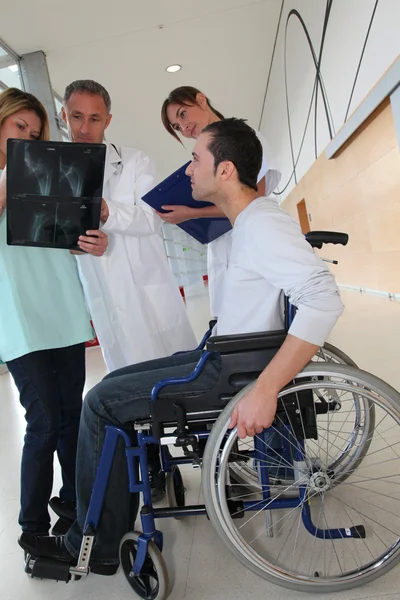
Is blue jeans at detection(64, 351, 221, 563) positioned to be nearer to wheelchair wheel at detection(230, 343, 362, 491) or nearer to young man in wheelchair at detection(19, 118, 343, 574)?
young man in wheelchair at detection(19, 118, 343, 574)

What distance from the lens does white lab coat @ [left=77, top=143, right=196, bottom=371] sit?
1742 mm

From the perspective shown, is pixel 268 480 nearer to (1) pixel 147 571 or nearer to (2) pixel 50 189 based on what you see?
(1) pixel 147 571

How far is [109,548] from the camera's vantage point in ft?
4.22

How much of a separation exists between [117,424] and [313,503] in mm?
781

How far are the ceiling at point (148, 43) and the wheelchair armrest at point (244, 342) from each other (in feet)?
17.7

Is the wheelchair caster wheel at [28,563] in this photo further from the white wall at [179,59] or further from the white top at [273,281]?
the white wall at [179,59]

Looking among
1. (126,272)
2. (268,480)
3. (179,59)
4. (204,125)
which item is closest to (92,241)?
(126,272)

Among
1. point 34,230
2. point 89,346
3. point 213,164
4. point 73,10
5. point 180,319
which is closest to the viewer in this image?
point 213,164

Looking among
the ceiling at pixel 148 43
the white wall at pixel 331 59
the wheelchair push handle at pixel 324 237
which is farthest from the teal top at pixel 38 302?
the ceiling at pixel 148 43

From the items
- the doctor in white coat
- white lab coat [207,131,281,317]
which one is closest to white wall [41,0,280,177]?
the doctor in white coat

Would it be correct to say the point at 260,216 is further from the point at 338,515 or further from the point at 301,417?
the point at 338,515

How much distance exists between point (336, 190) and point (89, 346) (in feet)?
13.0

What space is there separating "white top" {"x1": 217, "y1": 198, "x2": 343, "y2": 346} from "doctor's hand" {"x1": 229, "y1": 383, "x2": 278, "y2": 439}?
148 mm

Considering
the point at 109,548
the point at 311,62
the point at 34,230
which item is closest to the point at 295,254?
the point at 34,230
